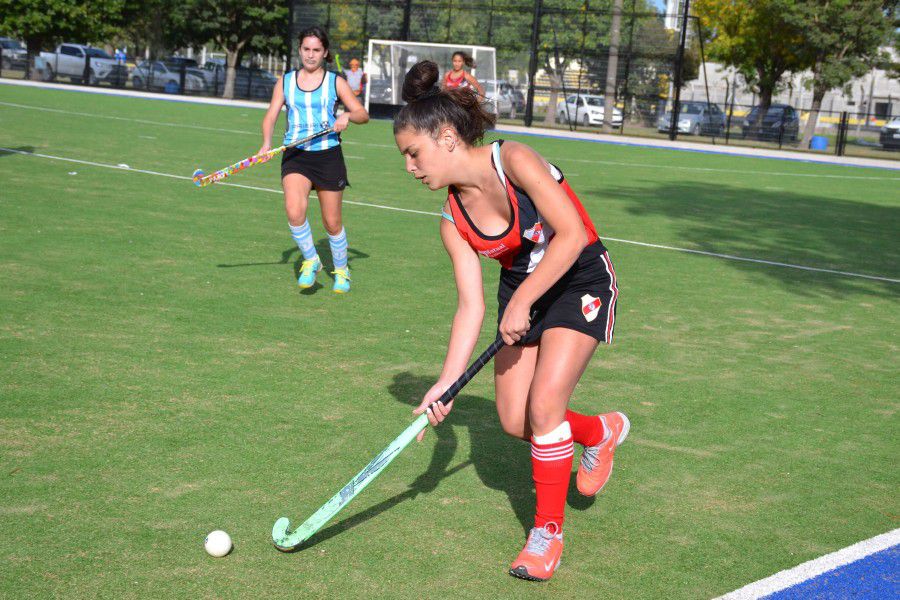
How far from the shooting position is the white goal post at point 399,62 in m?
37.7

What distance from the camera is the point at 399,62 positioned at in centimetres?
3847

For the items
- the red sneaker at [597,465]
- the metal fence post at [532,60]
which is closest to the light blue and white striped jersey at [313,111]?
the red sneaker at [597,465]

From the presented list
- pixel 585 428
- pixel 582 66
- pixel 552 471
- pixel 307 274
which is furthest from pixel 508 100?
pixel 552 471

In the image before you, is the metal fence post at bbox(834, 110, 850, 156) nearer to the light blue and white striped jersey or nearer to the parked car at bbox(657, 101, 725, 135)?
the parked car at bbox(657, 101, 725, 135)

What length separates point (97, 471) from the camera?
438 cm

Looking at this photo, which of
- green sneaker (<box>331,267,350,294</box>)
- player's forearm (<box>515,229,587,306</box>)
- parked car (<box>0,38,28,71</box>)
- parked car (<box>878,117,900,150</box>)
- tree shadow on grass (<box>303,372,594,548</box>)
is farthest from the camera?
parked car (<box>0,38,28,71</box>)

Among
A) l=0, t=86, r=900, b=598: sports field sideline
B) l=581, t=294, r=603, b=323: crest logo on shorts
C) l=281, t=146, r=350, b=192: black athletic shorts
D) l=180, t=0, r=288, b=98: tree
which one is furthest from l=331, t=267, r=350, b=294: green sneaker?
l=180, t=0, r=288, b=98: tree

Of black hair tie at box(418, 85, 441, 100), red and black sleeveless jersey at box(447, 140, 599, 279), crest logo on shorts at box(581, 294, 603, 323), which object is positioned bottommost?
crest logo on shorts at box(581, 294, 603, 323)

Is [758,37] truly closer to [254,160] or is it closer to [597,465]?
[254,160]

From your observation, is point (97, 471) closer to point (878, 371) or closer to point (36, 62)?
point (878, 371)

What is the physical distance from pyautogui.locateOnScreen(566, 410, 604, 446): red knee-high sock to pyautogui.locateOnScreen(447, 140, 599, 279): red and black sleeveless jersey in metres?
0.69

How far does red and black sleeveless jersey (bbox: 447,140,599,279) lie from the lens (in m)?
3.81

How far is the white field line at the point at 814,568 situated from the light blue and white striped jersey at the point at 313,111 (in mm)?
5427

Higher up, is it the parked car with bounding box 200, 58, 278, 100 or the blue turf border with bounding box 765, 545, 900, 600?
the parked car with bounding box 200, 58, 278, 100
